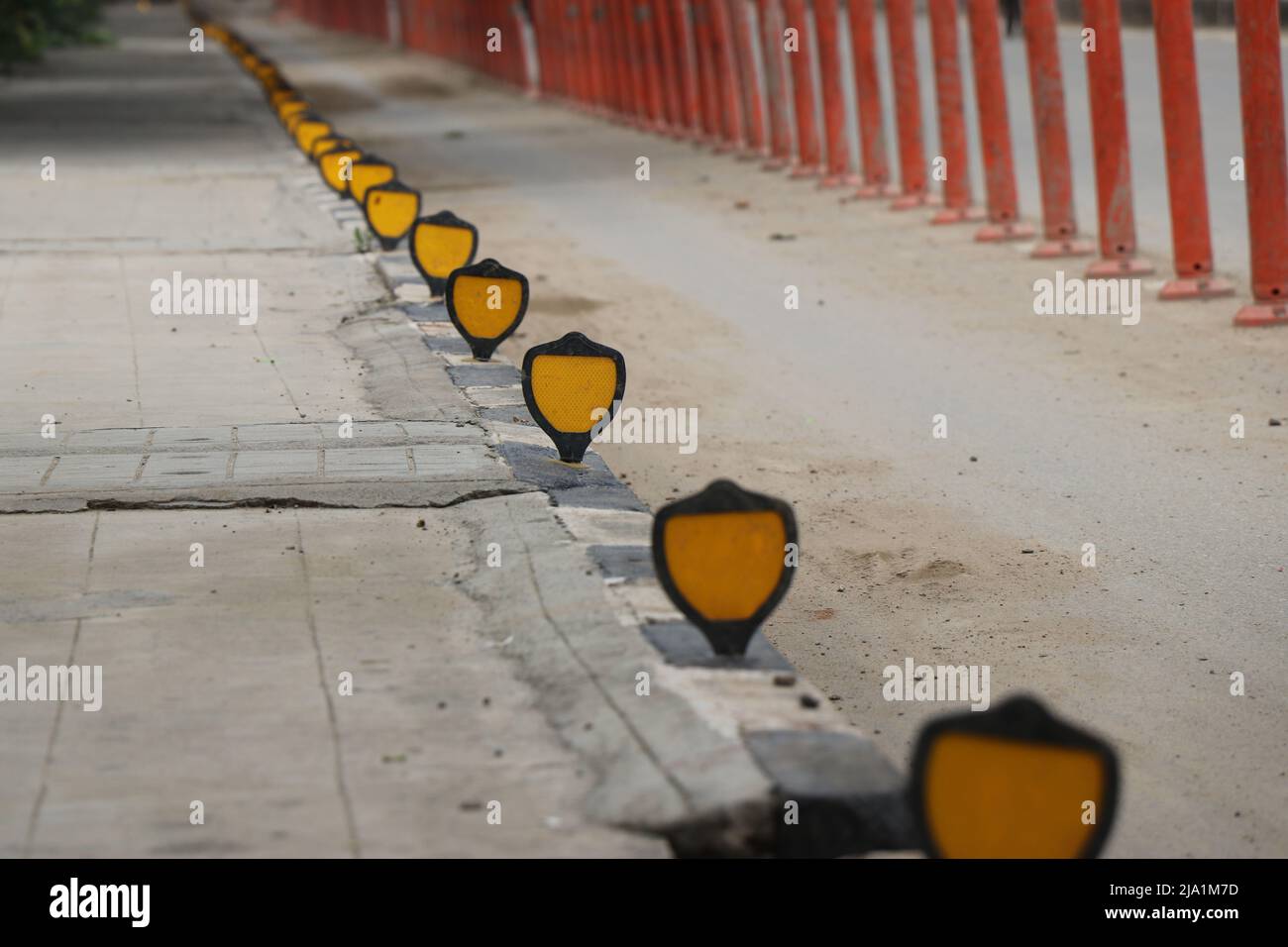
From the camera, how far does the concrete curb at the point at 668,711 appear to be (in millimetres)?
3973

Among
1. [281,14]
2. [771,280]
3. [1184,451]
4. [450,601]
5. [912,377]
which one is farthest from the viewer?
[281,14]

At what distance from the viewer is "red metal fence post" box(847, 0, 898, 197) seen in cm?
1777

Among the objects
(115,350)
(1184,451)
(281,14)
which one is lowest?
(1184,451)

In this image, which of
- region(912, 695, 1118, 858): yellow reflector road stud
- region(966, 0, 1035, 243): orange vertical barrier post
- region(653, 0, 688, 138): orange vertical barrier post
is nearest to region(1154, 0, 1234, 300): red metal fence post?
region(966, 0, 1035, 243): orange vertical barrier post

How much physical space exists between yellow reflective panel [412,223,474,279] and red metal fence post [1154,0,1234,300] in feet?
12.7

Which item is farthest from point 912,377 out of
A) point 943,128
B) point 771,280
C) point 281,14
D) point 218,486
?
point 281,14

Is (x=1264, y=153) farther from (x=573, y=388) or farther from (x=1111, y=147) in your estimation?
(x=573, y=388)

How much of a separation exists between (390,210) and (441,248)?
243 cm

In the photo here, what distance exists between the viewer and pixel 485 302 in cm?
870

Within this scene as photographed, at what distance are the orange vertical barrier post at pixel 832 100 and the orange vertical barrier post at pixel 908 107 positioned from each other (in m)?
1.23

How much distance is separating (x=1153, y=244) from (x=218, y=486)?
858cm

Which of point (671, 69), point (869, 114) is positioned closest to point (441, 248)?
point (869, 114)

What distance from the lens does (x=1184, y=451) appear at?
8.31 meters

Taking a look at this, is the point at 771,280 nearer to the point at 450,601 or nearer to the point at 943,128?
the point at 943,128
